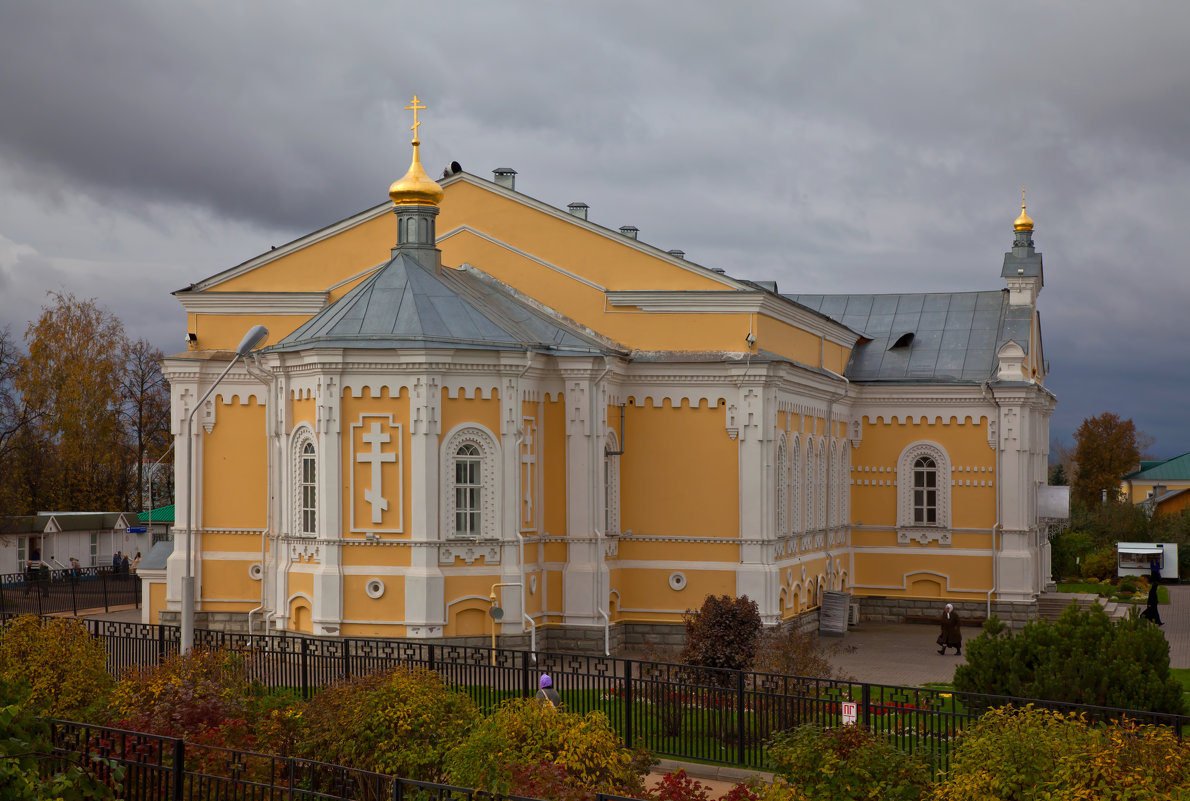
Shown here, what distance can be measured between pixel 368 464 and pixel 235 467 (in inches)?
209

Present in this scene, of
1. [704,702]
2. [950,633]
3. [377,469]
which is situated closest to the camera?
[704,702]

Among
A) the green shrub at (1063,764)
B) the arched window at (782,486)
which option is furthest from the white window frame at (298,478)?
the green shrub at (1063,764)

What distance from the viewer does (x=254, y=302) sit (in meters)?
26.6

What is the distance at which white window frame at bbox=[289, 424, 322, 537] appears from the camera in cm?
2243

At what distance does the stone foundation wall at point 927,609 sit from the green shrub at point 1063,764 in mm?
21244

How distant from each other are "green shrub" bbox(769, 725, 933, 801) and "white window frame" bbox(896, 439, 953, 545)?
832 inches

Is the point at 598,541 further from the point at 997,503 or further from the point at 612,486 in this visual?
the point at 997,503

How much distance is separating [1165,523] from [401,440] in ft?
121

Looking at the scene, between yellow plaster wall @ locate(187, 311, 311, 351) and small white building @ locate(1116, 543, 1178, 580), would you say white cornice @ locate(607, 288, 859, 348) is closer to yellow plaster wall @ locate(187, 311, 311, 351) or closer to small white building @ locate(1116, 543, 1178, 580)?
yellow plaster wall @ locate(187, 311, 311, 351)

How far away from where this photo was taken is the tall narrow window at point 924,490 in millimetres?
31375

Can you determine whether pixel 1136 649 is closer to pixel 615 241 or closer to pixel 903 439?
pixel 615 241

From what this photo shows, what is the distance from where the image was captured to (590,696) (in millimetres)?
17422

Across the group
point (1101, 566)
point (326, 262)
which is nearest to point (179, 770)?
point (326, 262)

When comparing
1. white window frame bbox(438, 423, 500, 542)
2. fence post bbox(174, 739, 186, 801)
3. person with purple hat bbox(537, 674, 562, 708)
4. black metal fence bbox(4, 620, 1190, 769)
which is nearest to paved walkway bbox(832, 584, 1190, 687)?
black metal fence bbox(4, 620, 1190, 769)
